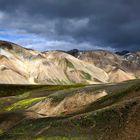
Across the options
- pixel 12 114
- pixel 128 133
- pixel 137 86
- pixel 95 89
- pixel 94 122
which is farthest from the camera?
pixel 95 89

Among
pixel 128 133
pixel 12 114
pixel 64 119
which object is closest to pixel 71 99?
pixel 12 114

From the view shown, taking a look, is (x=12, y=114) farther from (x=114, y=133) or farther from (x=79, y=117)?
(x=114, y=133)

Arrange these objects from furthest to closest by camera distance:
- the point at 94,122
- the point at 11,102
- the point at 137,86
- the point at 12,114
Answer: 1. the point at 11,102
2. the point at 12,114
3. the point at 137,86
4. the point at 94,122

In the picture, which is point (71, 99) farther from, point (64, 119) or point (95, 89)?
point (64, 119)

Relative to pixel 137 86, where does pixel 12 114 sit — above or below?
below

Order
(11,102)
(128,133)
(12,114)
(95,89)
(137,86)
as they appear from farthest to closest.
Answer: (11,102) < (95,89) < (12,114) < (137,86) < (128,133)

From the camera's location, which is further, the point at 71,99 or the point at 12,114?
the point at 71,99

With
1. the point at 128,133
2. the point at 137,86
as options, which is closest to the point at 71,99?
the point at 137,86

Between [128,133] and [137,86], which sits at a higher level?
[137,86]

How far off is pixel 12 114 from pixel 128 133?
29573mm

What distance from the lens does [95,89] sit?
80.8m

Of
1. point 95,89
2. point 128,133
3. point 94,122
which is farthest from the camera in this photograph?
point 95,89

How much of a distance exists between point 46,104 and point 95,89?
11047mm

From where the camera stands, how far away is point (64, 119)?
4003 cm
